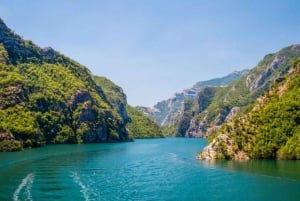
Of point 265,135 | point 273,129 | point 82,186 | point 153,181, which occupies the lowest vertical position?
point 82,186

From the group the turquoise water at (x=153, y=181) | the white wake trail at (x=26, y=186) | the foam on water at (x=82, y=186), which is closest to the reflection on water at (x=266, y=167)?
the turquoise water at (x=153, y=181)

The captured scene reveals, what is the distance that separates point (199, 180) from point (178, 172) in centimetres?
1649

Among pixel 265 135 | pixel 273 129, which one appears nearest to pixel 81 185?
pixel 265 135

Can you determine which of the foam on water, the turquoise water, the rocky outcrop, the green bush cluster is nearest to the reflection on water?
the turquoise water

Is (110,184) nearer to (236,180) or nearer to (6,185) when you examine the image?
(6,185)

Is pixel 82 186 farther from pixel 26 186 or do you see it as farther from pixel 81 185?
pixel 26 186

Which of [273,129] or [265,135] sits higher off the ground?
[273,129]

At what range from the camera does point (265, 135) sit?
5787 inches

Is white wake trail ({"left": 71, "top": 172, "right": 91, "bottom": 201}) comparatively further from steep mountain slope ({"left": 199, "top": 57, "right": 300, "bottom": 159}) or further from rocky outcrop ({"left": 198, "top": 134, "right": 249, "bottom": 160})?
steep mountain slope ({"left": 199, "top": 57, "right": 300, "bottom": 159})

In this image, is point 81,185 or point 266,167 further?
point 266,167

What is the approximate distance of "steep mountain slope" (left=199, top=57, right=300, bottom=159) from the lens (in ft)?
466

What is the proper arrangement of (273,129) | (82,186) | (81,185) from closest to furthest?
(82,186), (81,185), (273,129)

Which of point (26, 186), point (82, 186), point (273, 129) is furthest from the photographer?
point (273, 129)

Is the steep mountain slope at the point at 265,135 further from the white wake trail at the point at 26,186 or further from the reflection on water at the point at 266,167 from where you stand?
the white wake trail at the point at 26,186
